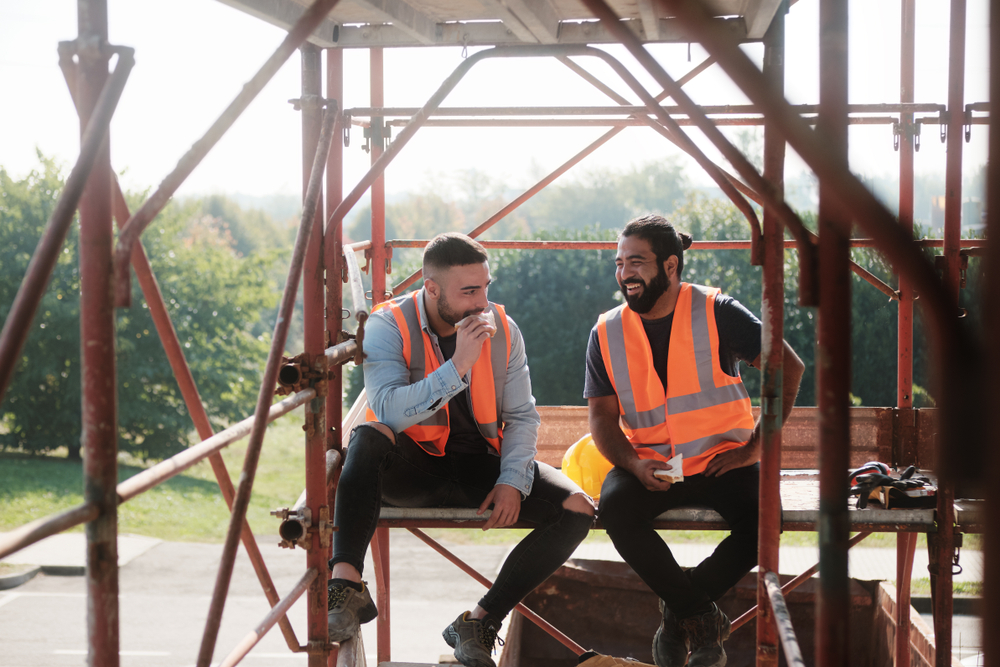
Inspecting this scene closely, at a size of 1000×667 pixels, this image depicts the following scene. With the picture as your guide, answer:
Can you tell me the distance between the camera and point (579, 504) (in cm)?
317

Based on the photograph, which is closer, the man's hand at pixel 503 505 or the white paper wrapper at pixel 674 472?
the man's hand at pixel 503 505

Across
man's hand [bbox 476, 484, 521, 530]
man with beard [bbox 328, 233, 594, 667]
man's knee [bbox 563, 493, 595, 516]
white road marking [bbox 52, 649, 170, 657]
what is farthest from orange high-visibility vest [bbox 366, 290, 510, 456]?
white road marking [bbox 52, 649, 170, 657]

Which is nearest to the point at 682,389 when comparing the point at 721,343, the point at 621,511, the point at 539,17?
the point at 721,343

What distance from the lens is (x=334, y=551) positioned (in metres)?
2.90

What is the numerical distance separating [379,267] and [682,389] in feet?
6.31

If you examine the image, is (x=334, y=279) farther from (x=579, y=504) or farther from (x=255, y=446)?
(x=255, y=446)

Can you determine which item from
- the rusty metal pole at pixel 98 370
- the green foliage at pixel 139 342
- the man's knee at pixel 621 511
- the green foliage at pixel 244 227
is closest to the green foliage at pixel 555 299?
the green foliage at pixel 139 342

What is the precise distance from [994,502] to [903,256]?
0.34 metres

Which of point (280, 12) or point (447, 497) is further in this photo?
point (447, 497)

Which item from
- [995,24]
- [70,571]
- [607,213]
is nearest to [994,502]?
[995,24]

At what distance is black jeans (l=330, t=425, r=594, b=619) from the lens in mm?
2947

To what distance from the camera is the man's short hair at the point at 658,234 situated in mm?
3506

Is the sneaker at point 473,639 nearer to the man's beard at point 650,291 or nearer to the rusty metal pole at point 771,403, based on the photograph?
the rusty metal pole at point 771,403

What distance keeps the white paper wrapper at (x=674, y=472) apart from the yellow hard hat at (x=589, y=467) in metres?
0.47
